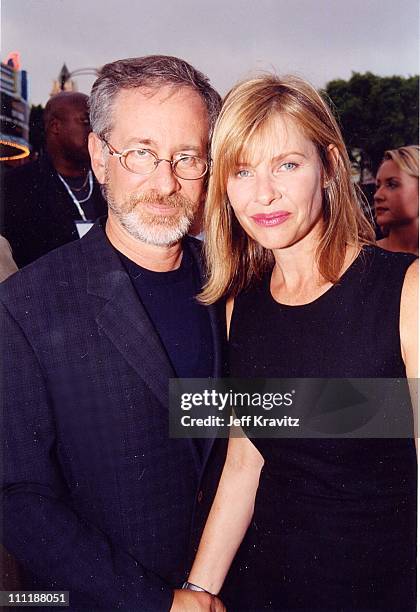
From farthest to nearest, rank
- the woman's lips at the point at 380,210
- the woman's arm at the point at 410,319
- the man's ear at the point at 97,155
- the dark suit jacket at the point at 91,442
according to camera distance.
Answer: the woman's lips at the point at 380,210 < the man's ear at the point at 97,155 < the dark suit jacket at the point at 91,442 < the woman's arm at the point at 410,319

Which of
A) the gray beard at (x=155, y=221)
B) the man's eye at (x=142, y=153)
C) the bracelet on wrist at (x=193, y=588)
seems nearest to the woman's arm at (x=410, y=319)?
the gray beard at (x=155, y=221)

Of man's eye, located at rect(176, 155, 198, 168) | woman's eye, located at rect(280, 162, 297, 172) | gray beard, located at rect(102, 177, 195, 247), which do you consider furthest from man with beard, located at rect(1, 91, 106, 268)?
woman's eye, located at rect(280, 162, 297, 172)

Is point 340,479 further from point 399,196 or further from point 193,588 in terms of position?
point 399,196

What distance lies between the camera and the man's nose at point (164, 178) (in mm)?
1271

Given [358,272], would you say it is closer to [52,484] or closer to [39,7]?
[52,484]

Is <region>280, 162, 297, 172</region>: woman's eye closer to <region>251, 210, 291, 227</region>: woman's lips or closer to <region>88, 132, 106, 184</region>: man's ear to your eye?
<region>251, 210, 291, 227</region>: woman's lips

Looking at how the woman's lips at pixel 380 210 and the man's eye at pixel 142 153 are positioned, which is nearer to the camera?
the man's eye at pixel 142 153

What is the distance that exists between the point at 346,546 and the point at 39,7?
57.9 inches

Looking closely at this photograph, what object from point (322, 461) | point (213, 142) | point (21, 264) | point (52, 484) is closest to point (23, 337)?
point (21, 264)

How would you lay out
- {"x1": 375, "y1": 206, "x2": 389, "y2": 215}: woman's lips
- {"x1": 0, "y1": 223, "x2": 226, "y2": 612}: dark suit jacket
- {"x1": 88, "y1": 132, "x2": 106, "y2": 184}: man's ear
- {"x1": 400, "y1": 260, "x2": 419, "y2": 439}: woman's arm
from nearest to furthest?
{"x1": 400, "y1": 260, "x2": 419, "y2": 439}: woman's arm, {"x1": 0, "y1": 223, "x2": 226, "y2": 612}: dark suit jacket, {"x1": 88, "y1": 132, "x2": 106, "y2": 184}: man's ear, {"x1": 375, "y1": 206, "x2": 389, "y2": 215}: woman's lips

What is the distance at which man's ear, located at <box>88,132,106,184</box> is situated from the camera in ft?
4.44

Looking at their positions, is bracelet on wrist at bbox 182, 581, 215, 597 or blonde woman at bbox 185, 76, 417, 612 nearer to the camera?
blonde woman at bbox 185, 76, 417, 612

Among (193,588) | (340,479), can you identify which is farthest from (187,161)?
(193,588)

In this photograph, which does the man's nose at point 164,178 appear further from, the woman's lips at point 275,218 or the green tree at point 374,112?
the green tree at point 374,112
